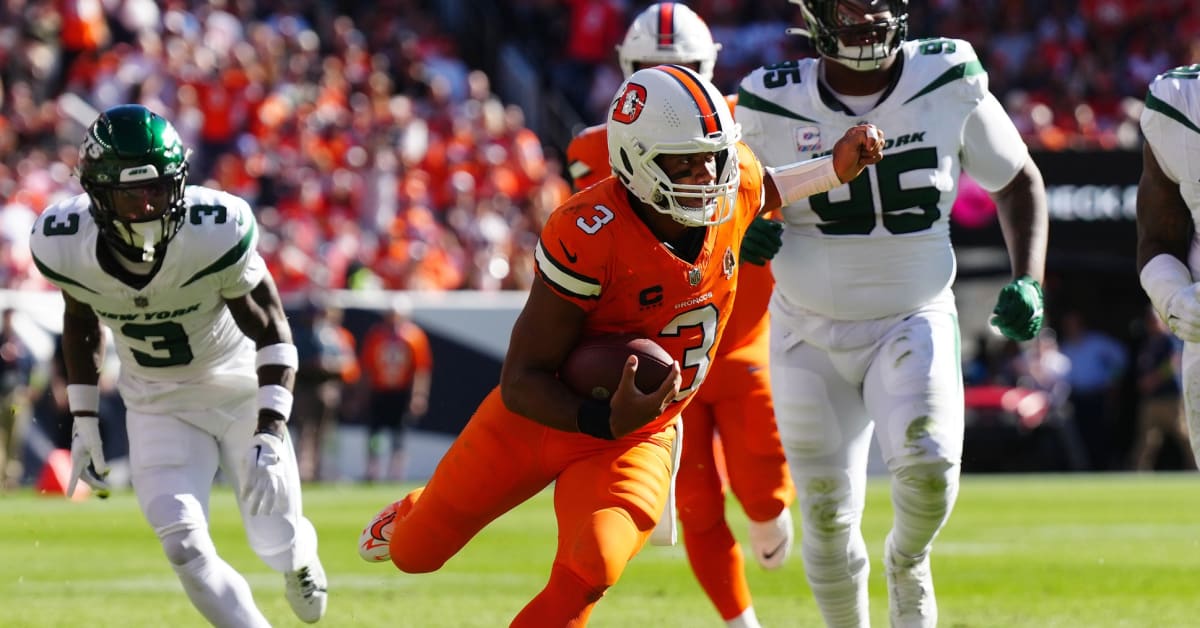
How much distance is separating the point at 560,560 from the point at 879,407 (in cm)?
131

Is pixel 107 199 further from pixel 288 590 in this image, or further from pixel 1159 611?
pixel 1159 611

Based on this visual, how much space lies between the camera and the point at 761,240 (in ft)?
17.4

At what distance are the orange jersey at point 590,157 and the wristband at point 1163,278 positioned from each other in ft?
6.80

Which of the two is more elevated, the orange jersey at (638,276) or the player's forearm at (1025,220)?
the orange jersey at (638,276)

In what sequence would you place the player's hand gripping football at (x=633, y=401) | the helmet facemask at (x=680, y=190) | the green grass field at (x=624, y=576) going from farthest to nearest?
the green grass field at (x=624, y=576) < the helmet facemask at (x=680, y=190) < the player's hand gripping football at (x=633, y=401)

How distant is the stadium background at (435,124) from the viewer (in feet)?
50.9

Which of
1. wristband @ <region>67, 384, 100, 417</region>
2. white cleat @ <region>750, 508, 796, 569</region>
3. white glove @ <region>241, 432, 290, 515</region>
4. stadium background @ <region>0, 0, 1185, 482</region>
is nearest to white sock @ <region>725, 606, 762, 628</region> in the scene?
white cleat @ <region>750, 508, 796, 569</region>

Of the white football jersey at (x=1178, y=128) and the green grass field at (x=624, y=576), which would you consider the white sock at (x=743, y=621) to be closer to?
the green grass field at (x=624, y=576)

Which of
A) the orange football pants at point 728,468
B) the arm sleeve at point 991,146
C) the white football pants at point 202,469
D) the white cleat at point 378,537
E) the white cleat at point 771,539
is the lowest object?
the white cleat at point 771,539

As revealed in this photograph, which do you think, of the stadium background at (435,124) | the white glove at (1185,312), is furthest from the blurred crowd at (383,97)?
the white glove at (1185,312)

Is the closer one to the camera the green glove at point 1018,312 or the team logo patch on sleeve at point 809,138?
the green glove at point 1018,312

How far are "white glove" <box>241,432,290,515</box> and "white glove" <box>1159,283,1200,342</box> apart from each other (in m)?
2.55

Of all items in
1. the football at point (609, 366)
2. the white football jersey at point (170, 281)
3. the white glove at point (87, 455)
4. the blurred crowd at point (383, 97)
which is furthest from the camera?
the blurred crowd at point (383, 97)

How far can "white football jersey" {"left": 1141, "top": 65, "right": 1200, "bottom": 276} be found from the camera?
493 cm
